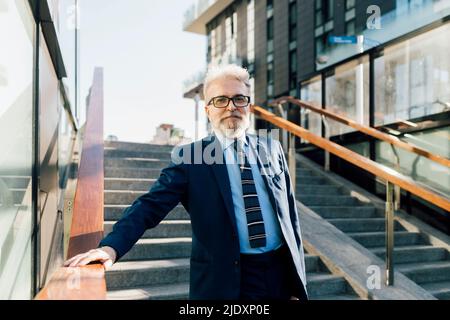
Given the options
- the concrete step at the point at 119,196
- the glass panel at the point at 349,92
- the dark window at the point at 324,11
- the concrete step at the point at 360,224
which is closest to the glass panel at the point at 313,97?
the glass panel at the point at 349,92

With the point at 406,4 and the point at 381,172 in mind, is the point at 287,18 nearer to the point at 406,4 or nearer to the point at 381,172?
the point at 406,4

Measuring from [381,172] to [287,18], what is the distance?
668 inches

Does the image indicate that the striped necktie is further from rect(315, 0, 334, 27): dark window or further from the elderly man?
rect(315, 0, 334, 27): dark window

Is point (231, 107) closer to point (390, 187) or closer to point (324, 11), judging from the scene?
point (390, 187)

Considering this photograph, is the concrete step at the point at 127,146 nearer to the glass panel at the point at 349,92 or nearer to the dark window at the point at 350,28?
the glass panel at the point at 349,92

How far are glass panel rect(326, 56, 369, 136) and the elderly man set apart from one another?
5110mm

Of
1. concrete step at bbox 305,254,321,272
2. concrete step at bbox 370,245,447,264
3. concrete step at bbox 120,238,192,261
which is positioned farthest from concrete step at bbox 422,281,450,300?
concrete step at bbox 120,238,192,261

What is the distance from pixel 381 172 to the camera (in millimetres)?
3480

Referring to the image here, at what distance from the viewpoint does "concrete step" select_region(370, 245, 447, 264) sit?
440 cm

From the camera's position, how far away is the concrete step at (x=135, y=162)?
512cm

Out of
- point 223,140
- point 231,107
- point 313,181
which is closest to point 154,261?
point 223,140

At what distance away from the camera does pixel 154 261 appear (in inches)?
137
